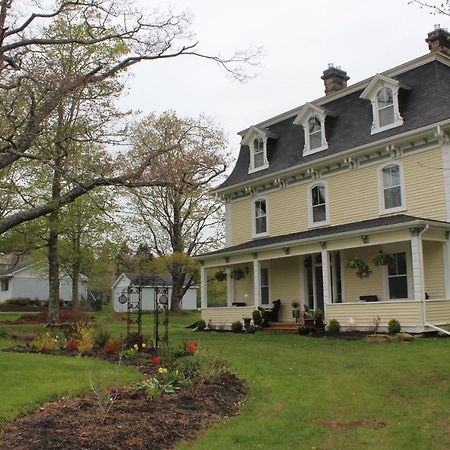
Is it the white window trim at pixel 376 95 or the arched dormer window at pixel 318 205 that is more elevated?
the white window trim at pixel 376 95

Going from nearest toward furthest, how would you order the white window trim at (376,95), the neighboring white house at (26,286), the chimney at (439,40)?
1. the white window trim at (376,95)
2. the chimney at (439,40)
3. the neighboring white house at (26,286)

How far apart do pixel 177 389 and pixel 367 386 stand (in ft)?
10.0

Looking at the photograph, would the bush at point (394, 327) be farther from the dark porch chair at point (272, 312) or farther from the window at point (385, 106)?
the window at point (385, 106)

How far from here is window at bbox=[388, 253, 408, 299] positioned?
17.5 meters

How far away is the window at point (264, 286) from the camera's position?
22.7 meters

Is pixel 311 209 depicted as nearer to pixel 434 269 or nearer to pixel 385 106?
pixel 385 106

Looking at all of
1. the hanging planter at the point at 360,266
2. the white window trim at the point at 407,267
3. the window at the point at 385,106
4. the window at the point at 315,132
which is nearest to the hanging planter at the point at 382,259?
the hanging planter at the point at 360,266

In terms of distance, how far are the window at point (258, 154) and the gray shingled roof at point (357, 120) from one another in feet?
0.98

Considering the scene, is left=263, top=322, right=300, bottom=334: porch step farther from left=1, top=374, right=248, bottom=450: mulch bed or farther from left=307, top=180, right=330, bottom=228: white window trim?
left=1, top=374, right=248, bottom=450: mulch bed

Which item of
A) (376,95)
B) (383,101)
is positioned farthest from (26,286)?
(383,101)

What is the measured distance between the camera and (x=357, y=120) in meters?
20.0

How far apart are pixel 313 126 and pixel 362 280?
20.6ft

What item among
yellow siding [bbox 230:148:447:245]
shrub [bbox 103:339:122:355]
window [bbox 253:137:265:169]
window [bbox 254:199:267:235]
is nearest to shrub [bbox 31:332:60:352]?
shrub [bbox 103:339:122:355]

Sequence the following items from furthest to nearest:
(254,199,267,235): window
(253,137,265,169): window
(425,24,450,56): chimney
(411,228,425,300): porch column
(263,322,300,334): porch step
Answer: (253,137,265,169): window, (254,199,267,235): window, (425,24,450,56): chimney, (263,322,300,334): porch step, (411,228,425,300): porch column
